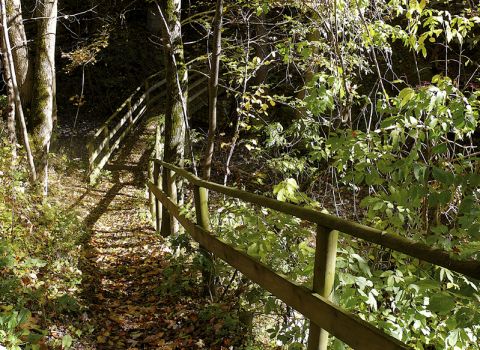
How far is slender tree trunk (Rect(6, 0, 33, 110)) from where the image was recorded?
26.8 feet

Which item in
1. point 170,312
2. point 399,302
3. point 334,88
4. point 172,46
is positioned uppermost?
point 172,46

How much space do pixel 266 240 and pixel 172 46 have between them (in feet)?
11.3

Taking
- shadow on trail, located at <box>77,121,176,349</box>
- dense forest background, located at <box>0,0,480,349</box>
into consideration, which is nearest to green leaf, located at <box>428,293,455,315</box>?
dense forest background, located at <box>0,0,480,349</box>

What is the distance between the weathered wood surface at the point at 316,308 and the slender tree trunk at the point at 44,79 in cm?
578

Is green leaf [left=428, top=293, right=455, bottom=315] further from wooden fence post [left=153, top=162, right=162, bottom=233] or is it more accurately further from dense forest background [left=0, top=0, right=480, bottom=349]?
wooden fence post [left=153, top=162, right=162, bottom=233]

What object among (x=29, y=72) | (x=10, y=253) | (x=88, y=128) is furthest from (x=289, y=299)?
(x=88, y=128)

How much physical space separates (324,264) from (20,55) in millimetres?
8393

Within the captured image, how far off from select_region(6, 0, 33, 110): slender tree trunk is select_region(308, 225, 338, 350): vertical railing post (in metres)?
7.64

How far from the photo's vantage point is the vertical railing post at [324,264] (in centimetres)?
262

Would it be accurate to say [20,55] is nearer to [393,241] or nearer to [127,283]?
[127,283]

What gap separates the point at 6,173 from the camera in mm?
6238

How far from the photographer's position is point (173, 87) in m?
6.20

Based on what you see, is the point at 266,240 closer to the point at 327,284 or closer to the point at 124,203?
the point at 327,284

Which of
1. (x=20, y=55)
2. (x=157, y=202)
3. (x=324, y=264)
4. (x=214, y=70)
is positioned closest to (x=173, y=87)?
(x=214, y=70)
